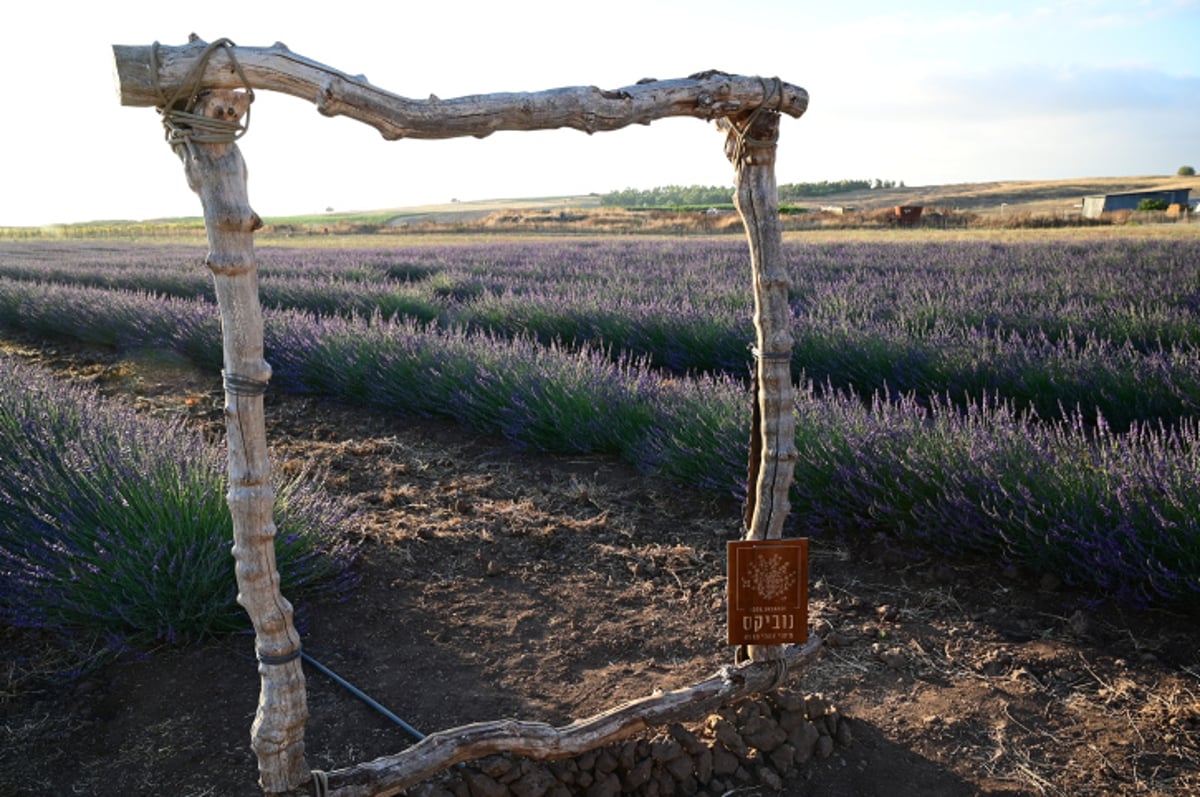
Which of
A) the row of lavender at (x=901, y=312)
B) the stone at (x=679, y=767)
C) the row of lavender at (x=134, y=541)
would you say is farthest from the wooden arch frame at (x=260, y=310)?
the row of lavender at (x=901, y=312)

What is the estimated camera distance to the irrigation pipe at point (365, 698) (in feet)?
7.78

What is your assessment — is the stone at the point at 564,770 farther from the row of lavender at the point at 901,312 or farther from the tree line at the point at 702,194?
the tree line at the point at 702,194

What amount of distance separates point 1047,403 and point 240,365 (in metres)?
4.61

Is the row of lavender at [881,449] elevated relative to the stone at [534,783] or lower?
elevated

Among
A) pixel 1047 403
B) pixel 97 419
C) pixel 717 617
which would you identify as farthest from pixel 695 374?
pixel 97 419

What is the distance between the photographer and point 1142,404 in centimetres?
465

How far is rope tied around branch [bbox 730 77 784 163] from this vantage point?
2.19m

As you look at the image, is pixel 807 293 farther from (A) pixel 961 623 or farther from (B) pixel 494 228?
(B) pixel 494 228

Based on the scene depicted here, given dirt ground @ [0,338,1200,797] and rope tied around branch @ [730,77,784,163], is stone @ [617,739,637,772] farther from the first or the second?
rope tied around branch @ [730,77,784,163]

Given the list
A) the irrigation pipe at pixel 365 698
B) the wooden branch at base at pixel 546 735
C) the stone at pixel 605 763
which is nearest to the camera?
the wooden branch at base at pixel 546 735

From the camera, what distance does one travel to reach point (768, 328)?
232 centimetres

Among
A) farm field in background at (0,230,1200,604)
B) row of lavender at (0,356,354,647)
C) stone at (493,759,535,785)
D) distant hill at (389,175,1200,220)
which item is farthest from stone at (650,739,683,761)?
distant hill at (389,175,1200,220)

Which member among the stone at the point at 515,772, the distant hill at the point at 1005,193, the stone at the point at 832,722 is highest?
the distant hill at the point at 1005,193

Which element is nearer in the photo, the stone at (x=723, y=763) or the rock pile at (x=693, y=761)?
the rock pile at (x=693, y=761)
